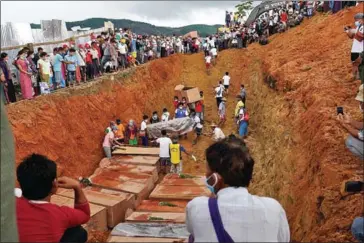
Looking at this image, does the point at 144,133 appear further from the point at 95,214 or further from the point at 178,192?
the point at 95,214

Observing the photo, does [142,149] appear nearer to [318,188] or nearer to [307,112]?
[307,112]

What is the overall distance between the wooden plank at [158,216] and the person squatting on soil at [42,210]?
5.48 m

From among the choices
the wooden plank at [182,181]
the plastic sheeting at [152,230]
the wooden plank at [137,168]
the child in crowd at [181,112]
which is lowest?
the wooden plank at [182,181]

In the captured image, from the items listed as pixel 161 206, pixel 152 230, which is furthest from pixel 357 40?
pixel 152 230

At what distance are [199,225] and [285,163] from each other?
7919 mm

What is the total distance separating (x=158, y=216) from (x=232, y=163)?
6396 mm

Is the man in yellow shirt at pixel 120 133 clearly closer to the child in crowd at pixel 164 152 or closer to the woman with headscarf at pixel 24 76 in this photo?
the child in crowd at pixel 164 152

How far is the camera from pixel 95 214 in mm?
8992

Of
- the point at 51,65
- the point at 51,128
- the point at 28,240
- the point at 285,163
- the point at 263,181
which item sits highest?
the point at 51,65

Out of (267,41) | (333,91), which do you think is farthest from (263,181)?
(267,41)

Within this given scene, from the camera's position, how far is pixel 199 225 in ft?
7.22

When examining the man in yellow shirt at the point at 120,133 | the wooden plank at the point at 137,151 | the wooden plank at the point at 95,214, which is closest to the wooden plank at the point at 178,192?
the wooden plank at the point at 95,214

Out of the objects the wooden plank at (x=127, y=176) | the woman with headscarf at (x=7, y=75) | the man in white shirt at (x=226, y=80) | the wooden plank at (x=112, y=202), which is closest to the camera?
the wooden plank at (x=112, y=202)

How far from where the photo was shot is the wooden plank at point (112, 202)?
9555 millimetres
